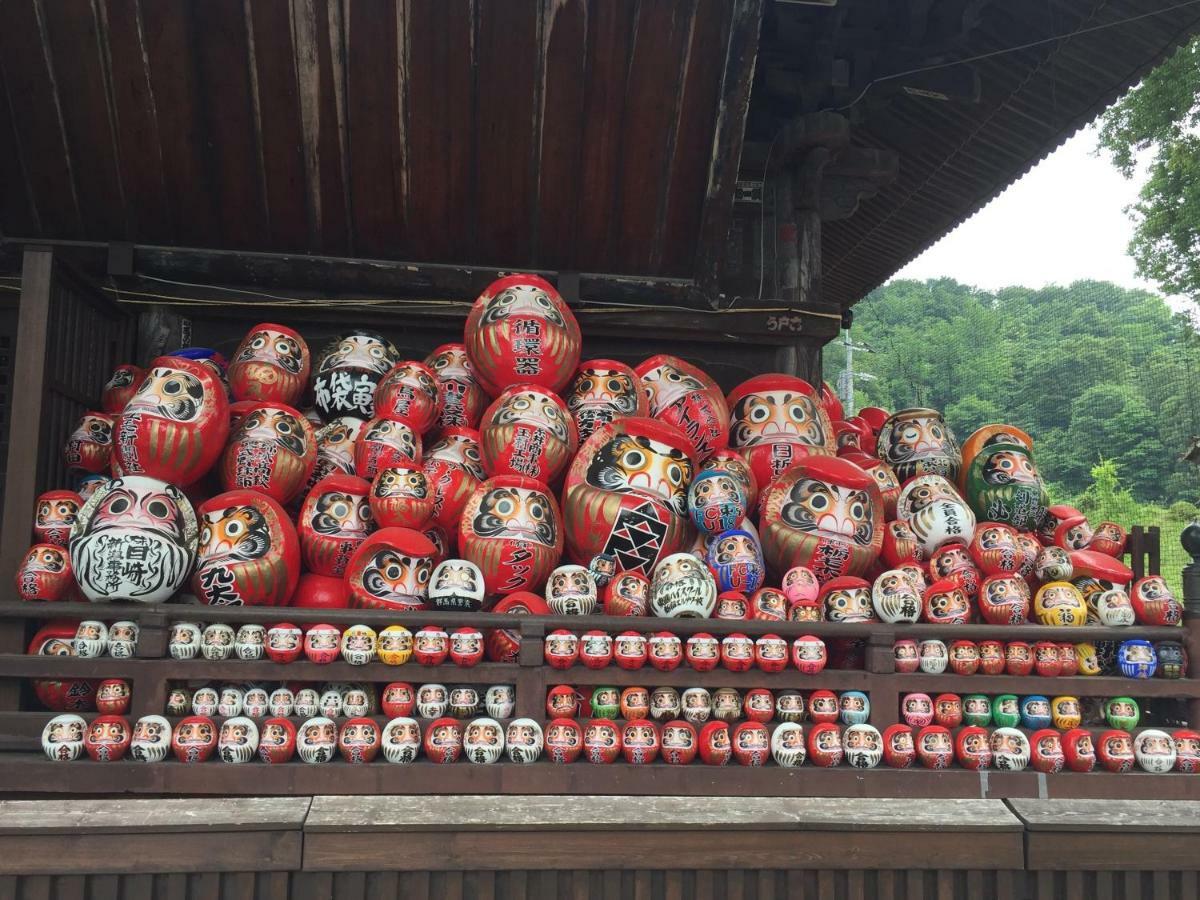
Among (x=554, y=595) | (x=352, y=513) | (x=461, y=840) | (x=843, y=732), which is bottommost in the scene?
(x=461, y=840)

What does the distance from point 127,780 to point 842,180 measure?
585 cm

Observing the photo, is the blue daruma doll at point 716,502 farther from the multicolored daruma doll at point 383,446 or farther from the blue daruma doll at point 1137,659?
the blue daruma doll at point 1137,659

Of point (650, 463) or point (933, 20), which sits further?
point (933, 20)

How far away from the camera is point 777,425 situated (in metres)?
5.40

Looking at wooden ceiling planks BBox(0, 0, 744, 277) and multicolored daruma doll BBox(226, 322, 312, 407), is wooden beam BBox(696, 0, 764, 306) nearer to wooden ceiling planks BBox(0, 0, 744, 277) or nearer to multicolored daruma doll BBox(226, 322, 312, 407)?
wooden ceiling planks BBox(0, 0, 744, 277)

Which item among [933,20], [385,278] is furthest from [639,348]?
[933,20]

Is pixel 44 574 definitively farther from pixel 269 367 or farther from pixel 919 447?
pixel 919 447

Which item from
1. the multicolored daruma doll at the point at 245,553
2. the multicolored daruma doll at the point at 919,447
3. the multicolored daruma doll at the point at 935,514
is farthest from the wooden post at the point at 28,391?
the multicolored daruma doll at the point at 919,447

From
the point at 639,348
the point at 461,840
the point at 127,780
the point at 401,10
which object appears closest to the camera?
the point at 461,840

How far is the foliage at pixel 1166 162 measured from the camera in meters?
13.9

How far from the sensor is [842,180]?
23.2ft

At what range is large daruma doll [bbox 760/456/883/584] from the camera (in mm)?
4672

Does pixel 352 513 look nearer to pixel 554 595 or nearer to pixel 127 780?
pixel 554 595

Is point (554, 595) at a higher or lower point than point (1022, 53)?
lower
